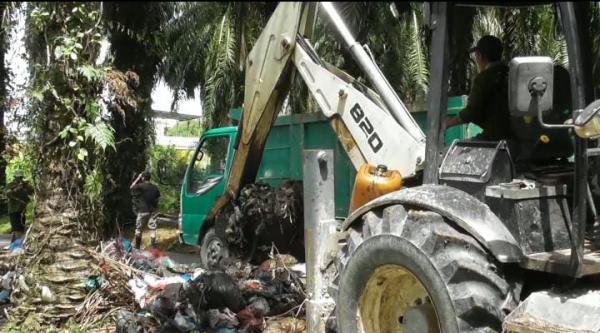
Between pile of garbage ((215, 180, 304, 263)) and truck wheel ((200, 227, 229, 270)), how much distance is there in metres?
0.27

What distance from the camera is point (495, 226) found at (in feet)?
12.6

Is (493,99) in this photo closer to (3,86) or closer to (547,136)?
(547,136)

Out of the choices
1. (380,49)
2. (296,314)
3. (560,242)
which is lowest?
(296,314)

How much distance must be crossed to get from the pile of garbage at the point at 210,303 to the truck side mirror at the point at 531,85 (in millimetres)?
3240

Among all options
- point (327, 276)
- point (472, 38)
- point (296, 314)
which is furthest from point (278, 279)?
point (472, 38)

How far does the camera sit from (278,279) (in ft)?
23.6

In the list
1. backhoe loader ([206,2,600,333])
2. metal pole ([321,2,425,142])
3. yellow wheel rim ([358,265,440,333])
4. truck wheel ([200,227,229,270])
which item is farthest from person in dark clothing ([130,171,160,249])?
yellow wheel rim ([358,265,440,333])

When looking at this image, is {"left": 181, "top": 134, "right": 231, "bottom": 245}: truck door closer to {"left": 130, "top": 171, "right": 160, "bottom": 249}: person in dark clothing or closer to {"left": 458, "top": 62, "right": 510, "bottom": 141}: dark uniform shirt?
{"left": 130, "top": 171, "right": 160, "bottom": 249}: person in dark clothing

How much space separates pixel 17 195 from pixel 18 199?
674 millimetres

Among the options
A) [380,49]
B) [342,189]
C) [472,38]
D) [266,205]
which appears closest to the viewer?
[472,38]

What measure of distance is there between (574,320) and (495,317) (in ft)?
1.30

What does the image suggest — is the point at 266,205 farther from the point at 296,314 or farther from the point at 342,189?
the point at 296,314

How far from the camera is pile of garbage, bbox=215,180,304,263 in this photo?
8945 millimetres

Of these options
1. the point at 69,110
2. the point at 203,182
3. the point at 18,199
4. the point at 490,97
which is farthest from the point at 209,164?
the point at 490,97
